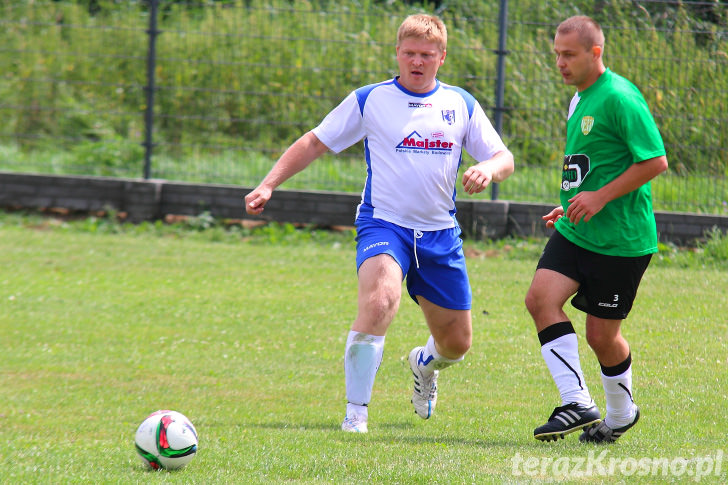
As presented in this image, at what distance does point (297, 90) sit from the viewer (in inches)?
473

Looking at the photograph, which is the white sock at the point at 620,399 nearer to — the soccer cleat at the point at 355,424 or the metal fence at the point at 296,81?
the soccer cleat at the point at 355,424

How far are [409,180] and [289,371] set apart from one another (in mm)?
2141

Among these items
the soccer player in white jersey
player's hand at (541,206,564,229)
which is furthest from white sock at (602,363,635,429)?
the soccer player in white jersey

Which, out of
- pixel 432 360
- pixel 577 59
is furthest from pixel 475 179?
pixel 432 360

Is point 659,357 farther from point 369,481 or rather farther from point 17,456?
point 17,456

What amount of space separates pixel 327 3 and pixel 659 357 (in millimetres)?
6850

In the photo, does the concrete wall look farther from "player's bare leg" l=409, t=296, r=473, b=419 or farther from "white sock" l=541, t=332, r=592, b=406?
"white sock" l=541, t=332, r=592, b=406

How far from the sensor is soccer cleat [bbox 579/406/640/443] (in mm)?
4910

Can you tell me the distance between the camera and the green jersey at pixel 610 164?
4.65 meters

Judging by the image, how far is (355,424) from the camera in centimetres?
509

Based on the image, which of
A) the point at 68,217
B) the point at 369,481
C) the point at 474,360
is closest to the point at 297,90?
the point at 68,217

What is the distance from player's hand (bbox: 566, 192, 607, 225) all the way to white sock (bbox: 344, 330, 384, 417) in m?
1.21

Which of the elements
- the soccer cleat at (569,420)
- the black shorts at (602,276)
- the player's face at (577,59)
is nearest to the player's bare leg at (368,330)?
the black shorts at (602,276)

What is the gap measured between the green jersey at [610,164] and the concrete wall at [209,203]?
6268 mm
